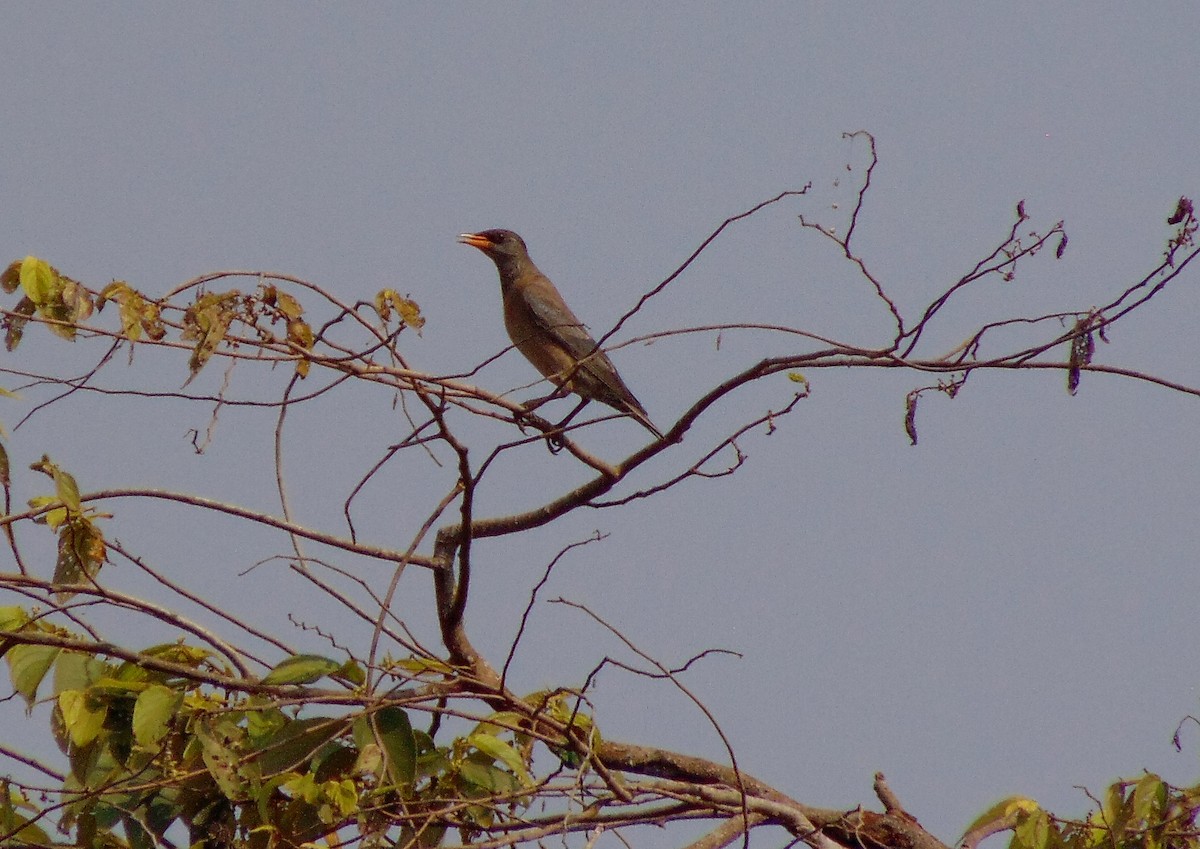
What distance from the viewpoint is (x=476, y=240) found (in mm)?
8453

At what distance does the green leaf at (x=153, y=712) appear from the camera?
344cm

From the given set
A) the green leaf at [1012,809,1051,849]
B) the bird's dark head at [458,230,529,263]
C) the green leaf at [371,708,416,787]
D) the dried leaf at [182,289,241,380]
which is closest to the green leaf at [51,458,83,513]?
the dried leaf at [182,289,241,380]

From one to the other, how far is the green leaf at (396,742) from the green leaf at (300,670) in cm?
18

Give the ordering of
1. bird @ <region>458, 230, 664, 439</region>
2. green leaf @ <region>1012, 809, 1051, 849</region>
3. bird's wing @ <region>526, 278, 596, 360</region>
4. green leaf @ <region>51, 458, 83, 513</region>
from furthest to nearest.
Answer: bird's wing @ <region>526, 278, 596, 360</region>
bird @ <region>458, 230, 664, 439</region>
green leaf @ <region>1012, 809, 1051, 849</region>
green leaf @ <region>51, 458, 83, 513</region>

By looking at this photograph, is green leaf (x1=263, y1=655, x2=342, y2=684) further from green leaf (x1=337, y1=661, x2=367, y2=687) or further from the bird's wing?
the bird's wing

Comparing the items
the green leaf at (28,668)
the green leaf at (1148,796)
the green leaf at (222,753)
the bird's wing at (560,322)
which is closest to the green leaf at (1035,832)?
the green leaf at (1148,796)

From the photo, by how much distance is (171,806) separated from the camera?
3727mm

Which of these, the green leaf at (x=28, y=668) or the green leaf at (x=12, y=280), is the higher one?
the green leaf at (x=12, y=280)

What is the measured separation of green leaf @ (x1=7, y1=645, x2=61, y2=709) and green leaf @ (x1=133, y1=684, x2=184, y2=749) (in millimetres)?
282

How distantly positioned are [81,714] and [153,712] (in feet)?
0.81

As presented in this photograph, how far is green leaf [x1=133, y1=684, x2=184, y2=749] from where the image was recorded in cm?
344

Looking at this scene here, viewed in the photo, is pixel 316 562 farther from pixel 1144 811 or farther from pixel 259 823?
pixel 1144 811

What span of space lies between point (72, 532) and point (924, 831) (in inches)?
111

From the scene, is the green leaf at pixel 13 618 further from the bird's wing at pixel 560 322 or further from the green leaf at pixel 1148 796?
the bird's wing at pixel 560 322
